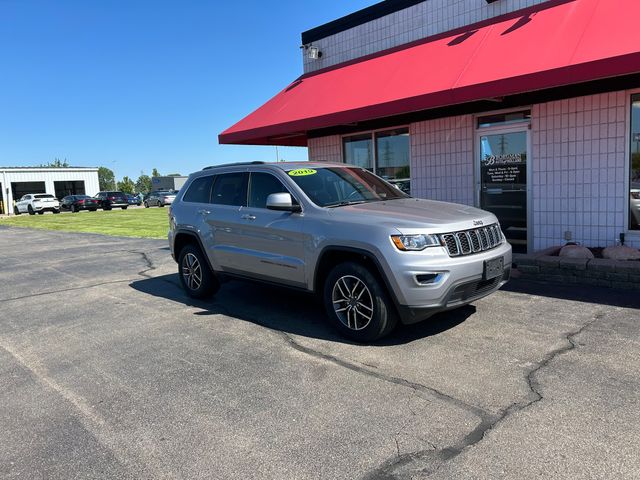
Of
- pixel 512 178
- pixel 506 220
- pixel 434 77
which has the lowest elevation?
pixel 506 220

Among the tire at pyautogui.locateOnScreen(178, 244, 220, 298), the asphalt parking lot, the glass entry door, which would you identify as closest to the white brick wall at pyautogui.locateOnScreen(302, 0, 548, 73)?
the glass entry door

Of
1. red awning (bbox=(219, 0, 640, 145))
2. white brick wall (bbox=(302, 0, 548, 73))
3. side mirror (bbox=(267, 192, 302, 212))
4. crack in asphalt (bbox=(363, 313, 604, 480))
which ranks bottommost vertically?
crack in asphalt (bbox=(363, 313, 604, 480))

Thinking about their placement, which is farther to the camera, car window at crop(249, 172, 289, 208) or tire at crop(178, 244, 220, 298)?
tire at crop(178, 244, 220, 298)

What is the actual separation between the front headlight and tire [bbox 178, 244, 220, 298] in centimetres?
316

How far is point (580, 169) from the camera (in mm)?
7934

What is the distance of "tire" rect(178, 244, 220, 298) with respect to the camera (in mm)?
6910

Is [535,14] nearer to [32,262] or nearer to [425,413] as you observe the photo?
[425,413]

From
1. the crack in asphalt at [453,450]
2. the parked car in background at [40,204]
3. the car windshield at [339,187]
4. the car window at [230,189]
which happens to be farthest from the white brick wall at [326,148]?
the parked car in background at [40,204]

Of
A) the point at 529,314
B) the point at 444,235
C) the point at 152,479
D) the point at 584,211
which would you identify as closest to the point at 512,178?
the point at 584,211

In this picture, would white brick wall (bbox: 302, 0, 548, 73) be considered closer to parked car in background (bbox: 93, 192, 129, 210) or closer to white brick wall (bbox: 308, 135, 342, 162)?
white brick wall (bbox: 308, 135, 342, 162)

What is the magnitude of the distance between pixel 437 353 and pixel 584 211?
15.9 ft

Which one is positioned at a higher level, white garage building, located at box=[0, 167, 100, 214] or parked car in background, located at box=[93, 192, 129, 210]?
white garage building, located at box=[0, 167, 100, 214]

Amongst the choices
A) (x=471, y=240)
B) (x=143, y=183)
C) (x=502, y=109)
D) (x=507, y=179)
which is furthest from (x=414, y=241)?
(x=143, y=183)

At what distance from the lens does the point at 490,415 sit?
3.42 meters
